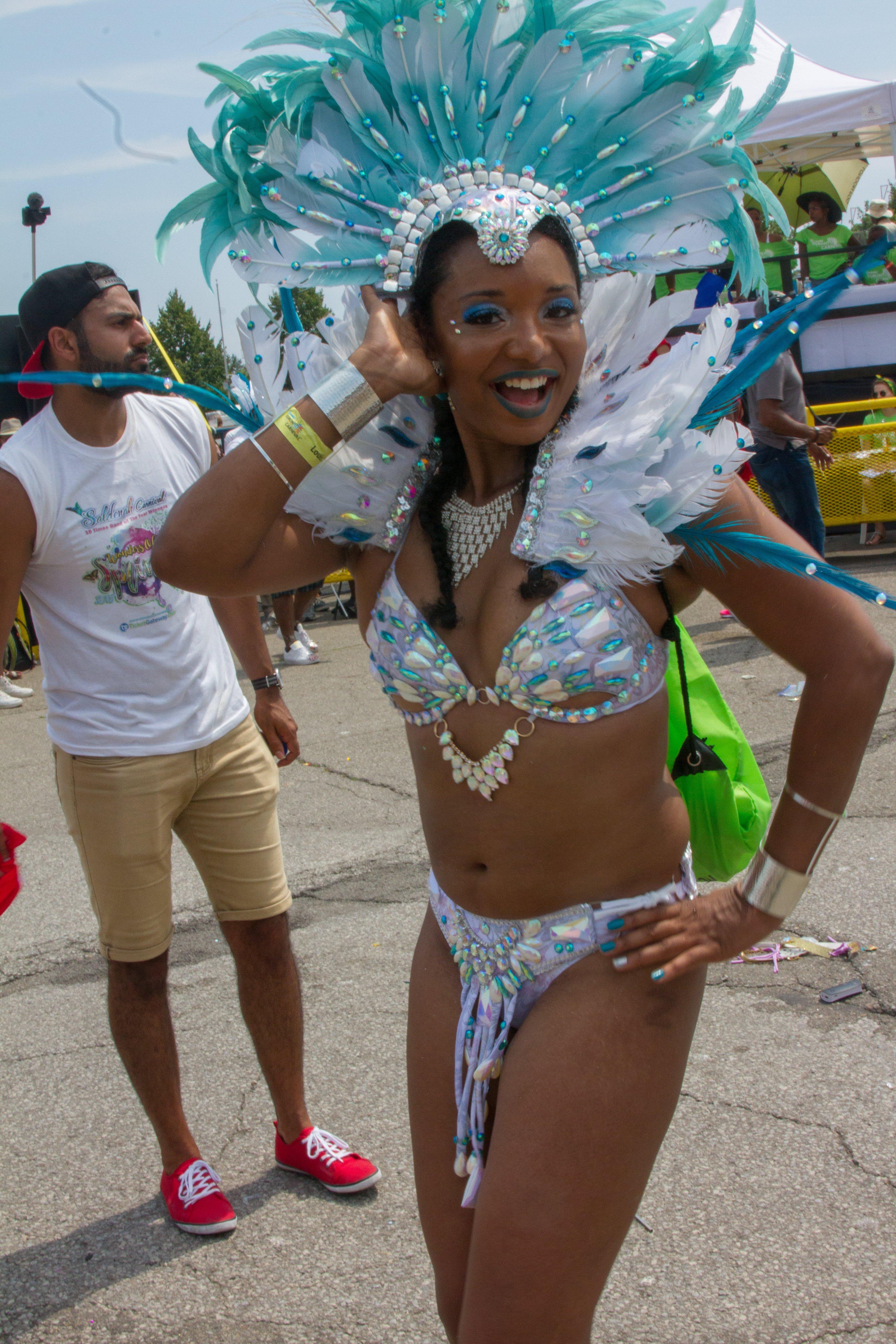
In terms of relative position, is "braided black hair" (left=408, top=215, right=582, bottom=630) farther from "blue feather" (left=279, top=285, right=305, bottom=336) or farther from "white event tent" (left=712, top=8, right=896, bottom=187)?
"white event tent" (left=712, top=8, right=896, bottom=187)

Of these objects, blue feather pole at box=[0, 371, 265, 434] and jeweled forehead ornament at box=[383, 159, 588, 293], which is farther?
blue feather pole at box=[0, 371, 265, 434]

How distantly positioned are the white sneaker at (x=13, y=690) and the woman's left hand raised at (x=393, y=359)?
26.4 feet

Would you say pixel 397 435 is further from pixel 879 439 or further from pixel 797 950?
pixel 879 439

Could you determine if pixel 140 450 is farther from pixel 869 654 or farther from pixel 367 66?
pixel 869 654

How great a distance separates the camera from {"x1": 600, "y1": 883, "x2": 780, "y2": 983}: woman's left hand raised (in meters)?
1.84

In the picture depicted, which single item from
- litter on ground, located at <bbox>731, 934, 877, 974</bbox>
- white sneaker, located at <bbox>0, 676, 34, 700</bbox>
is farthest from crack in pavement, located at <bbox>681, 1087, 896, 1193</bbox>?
white sneaker, located at <bbox>0, 676, 34, 700</bbox>

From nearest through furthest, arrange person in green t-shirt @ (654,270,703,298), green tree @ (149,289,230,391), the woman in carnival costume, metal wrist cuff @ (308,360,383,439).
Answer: the woman in carnival costume
metal wrist cuff @ (308,360,383,439)
person in green t-shirt @ (654,270,703,298)
green tree @ (149,289,230,391)

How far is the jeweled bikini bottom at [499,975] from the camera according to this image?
6.14 ft

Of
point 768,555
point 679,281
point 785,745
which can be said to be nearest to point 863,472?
point 679,281

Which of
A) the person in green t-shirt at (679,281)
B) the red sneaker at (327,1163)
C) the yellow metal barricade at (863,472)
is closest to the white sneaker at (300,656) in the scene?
the person in green t-shirt at (679,281)

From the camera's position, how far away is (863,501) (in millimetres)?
10695

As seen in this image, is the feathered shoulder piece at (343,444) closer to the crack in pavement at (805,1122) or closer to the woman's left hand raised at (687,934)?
the woman's left hand raised at (687,934)

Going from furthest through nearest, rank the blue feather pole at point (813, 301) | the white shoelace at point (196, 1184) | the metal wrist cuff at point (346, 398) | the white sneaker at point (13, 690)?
the white sneaker at point (13, 690)
the white shoelace at point (196, 1184)
the metal wrist cuff at point (346, 398)
the blue feather pole at point (813, 301)

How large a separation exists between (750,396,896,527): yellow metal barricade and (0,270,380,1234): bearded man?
8.04m
